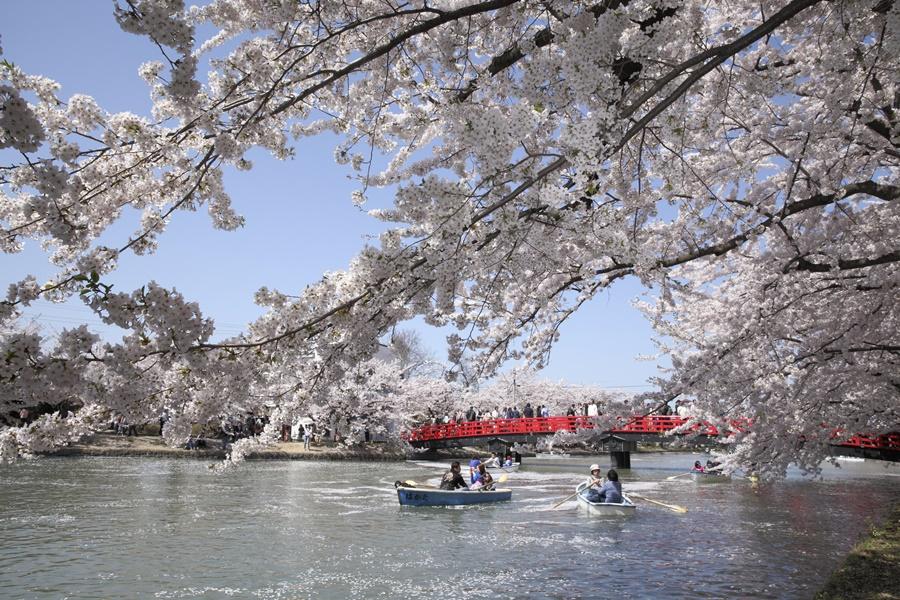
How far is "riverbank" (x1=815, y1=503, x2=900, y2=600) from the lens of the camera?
618cm

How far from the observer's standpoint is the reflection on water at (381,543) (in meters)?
8.58

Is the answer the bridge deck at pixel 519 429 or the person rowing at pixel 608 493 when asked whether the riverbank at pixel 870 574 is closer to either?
the person rowing at pixel 608 493

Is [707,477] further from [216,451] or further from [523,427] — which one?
[216,451]

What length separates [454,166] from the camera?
5953 mm

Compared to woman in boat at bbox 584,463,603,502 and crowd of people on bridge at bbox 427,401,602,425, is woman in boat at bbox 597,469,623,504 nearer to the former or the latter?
woman in boat at bbox 584,463,603,502

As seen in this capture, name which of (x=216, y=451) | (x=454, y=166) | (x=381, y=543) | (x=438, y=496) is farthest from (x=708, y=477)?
(x=454, y=166)

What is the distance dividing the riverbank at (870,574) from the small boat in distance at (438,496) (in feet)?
29.6

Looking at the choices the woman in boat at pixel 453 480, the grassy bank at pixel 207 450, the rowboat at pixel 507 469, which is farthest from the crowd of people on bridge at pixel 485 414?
the woman in boat at pixel 453 480

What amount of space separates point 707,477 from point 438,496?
16.7 meters

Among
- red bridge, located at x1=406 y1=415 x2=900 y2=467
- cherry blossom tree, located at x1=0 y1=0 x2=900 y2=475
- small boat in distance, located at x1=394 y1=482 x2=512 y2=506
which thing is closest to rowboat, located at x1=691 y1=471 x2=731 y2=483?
red bridge, located at x1=406 y1=415 x2=900 y2=467

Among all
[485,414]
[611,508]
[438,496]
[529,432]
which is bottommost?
[611,508]

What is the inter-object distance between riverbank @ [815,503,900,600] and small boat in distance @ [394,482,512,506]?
902 centimetres

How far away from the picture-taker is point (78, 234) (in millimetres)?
3742

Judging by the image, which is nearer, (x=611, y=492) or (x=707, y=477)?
(x=611, y=492)
